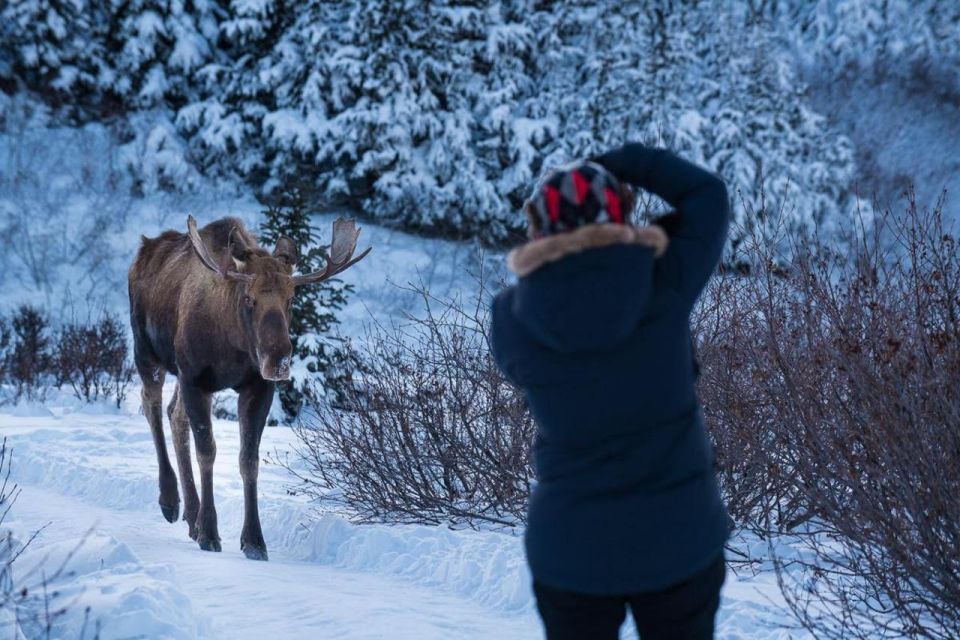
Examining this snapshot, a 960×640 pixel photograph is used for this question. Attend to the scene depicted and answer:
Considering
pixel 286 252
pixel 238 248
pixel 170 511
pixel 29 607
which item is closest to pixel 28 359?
pixel 170 511

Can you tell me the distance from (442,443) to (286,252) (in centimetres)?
177

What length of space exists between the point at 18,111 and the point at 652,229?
2518 centimetres

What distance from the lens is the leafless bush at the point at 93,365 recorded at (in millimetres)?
14719

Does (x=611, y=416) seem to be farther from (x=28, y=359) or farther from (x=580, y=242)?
(x=28, y=359)

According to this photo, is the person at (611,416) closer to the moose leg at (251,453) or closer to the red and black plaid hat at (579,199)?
the red and black plaid hat at (579,199)

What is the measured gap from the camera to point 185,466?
760 centimetres

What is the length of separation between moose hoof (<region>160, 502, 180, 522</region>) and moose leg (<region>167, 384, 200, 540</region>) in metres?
0.20

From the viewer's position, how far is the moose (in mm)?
6223

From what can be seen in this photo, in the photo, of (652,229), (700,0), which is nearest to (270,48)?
(700,0)

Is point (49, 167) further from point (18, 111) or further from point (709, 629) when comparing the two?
point (709, 629)

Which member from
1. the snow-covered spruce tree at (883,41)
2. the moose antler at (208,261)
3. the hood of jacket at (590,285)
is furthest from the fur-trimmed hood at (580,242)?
the snow-covered spruce tree at (883,41)

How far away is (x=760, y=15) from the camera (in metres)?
29.6

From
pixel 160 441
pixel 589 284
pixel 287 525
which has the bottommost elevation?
pixel 287 525

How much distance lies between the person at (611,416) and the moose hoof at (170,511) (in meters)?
6.35
